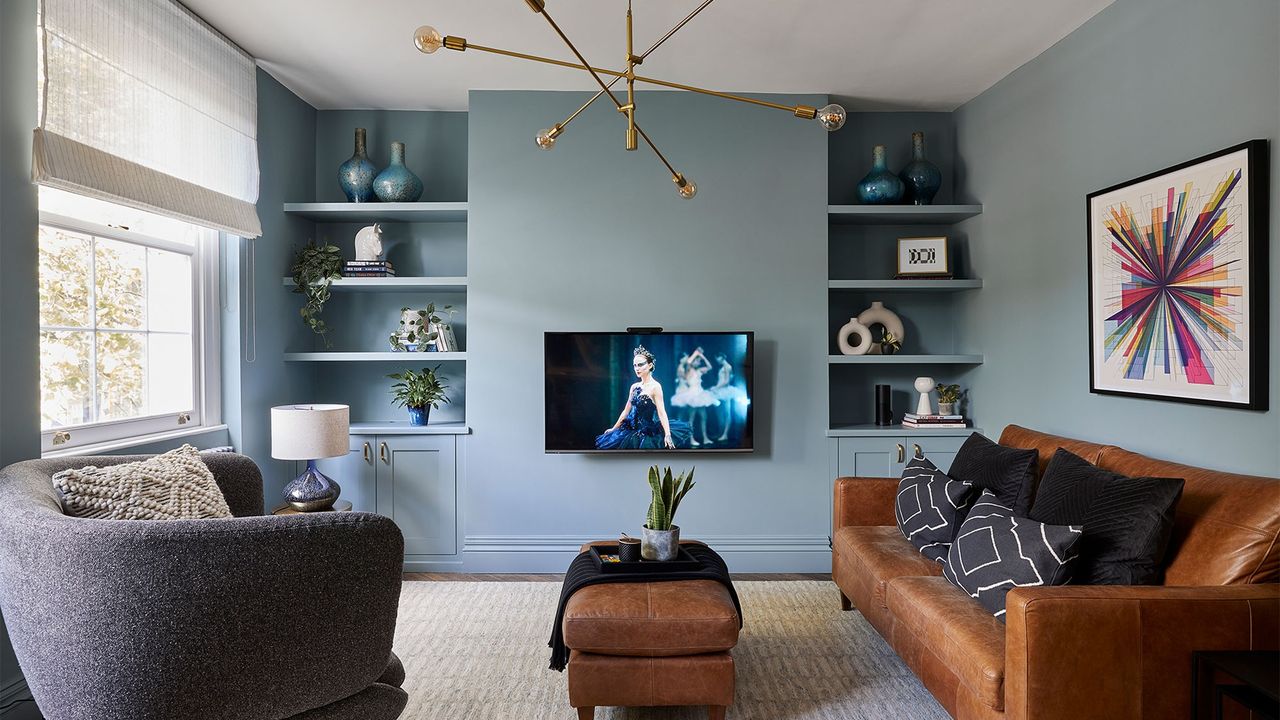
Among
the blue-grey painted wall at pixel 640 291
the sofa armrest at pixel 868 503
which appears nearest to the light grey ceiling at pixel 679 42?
the blue-grey painted wall at pixel 640 291

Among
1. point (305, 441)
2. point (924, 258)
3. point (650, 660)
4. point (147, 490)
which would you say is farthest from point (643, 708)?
point (924, 258)

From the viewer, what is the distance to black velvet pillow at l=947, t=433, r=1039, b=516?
2850 millimetres

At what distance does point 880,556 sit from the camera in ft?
9.68

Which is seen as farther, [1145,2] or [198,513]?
[1145,2]

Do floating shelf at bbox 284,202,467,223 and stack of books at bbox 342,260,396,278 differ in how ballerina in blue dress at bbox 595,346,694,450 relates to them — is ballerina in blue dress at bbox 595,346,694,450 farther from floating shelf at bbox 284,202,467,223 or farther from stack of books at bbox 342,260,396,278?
stack of books at bbox 342,260,396,278

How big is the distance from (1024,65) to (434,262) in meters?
3.52

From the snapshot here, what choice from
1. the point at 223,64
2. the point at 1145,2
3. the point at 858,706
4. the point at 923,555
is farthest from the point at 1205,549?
the point at 223,64

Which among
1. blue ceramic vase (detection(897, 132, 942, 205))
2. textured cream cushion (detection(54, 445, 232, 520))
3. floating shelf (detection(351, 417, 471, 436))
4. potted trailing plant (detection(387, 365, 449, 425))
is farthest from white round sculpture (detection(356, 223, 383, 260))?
blue ceramic vase (detection(897, 132, 942, 205))

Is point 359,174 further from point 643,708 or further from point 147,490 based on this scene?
point 643,708

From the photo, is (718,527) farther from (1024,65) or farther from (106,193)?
(106,193)

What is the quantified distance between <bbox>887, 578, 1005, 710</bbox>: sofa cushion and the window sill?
2.99 metres

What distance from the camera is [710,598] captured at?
2424 mm

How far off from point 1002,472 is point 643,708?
1732 millimetres

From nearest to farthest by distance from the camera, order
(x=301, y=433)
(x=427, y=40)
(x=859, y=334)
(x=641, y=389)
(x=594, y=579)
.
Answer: (x=427, y=40), (x=594, y=579), (x=301, y=433), (x=641, y=389), (x=859, y=334)
